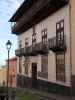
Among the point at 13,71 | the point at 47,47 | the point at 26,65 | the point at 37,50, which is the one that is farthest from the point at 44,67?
the point at 13,71

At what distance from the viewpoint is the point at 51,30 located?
92.0ft

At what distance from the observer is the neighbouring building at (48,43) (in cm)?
2406

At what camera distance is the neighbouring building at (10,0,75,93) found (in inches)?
947

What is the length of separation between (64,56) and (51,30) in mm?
3690

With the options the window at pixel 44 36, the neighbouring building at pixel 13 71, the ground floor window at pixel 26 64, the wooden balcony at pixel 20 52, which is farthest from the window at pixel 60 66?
the neighbouring building at pixel 13 71

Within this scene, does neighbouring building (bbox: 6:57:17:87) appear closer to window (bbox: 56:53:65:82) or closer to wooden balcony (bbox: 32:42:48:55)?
wooden balcony (bbox: 32:42:48:55)

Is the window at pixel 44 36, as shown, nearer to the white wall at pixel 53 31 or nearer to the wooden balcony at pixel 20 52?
the white wall at pixel 53 31

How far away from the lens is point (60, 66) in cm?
2591

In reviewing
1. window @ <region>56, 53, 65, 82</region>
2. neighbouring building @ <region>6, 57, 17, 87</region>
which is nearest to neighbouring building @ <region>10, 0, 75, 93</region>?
window @ <region>56, 53, 65, 82</region>

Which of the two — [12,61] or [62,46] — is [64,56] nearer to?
[62,46]

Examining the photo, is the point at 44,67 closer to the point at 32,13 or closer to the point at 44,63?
the point at 44,63

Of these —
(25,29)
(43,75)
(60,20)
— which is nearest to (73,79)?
(60,20)

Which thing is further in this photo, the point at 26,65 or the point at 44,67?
the point at 26,65

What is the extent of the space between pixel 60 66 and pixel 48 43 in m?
2.39
